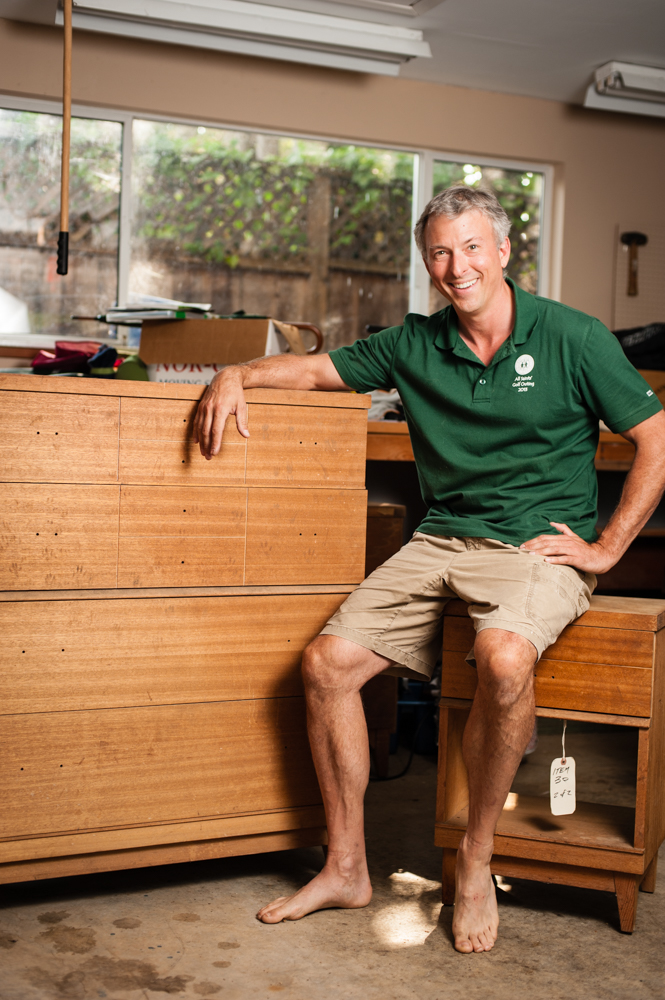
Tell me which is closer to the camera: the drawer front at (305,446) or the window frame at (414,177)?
the drawer front at (305,446)

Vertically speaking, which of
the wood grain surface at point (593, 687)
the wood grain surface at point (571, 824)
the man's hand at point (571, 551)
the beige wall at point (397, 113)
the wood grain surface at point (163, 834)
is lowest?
the wood grain surface at point (163, 834)

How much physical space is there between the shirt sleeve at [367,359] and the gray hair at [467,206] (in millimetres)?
197

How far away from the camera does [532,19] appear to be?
11.7ft

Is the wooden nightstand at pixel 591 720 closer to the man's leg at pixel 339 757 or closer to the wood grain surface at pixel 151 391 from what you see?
the man's leg at pixel 339 757

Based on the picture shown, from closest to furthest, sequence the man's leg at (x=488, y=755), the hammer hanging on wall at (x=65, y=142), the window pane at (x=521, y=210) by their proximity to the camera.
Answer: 1. the man's leg at (x=488, y=755)
2. the hammer hanging on wall at (x=65, y=142)
3. the window pane at (x=521, y=210)

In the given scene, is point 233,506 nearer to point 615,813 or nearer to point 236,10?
point 615,813

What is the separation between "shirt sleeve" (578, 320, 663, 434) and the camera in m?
1.78

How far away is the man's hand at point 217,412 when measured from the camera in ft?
5.60

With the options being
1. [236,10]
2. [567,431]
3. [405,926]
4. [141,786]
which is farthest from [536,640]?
[236,10]

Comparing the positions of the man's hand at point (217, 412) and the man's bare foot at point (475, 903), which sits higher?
the man's hand at point (217, 412)

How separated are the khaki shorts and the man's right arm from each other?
1.30 ft

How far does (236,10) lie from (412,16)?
26.3 inches

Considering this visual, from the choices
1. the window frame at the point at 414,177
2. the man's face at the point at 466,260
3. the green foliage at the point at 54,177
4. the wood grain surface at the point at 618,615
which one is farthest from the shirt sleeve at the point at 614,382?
the green foliage at the point at 54,177

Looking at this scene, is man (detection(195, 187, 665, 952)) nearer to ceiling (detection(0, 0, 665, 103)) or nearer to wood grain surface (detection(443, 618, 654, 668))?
wood grain surface (detection(443, 618, 654, 668))
